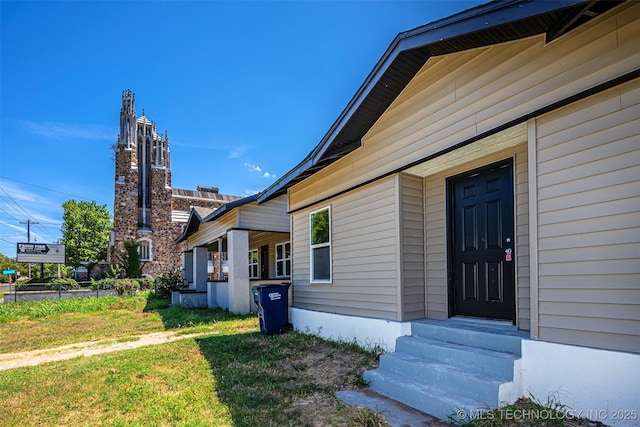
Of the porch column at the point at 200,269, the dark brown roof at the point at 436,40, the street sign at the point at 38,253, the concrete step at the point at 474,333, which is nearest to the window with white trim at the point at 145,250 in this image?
the street sign at the point at 38,253

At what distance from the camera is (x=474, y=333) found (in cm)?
379

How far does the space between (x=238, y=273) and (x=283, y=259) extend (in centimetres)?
291

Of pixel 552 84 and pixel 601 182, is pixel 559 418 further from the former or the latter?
pixel 552 84

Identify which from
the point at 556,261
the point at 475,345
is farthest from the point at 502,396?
the point at 556,261

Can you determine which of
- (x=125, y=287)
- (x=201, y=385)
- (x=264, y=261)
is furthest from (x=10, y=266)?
(x=201, y=385)

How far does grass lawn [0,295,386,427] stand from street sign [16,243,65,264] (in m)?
21.3

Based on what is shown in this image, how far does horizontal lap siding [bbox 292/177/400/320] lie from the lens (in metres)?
5.21

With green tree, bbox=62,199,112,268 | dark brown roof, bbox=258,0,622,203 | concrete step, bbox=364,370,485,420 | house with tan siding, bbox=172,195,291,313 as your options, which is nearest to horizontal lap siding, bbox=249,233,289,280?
house with tan siding, bbox=172,195,291,313

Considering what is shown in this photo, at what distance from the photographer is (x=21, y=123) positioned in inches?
1094

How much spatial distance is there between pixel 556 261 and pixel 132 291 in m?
20.3

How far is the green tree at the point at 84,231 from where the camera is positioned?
127 feet

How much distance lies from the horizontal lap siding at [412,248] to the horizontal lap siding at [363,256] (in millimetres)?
127

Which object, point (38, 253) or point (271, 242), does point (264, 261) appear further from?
point (38, 253)

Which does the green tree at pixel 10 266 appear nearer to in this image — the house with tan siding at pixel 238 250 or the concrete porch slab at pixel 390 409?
the house with tan siding at pixel 238 250
